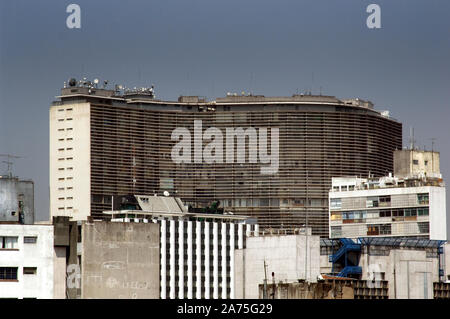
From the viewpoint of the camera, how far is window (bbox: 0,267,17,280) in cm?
19068

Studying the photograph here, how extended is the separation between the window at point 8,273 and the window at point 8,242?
146 inches

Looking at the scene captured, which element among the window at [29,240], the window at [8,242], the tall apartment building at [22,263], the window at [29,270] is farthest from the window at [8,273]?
the window at [29,240]

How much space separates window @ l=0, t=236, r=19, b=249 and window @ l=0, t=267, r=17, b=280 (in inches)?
146

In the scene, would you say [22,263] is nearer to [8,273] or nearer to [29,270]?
[29,270]

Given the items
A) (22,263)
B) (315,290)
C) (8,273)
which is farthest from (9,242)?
(315,290)

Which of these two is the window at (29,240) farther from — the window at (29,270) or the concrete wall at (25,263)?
the window at (29,270)

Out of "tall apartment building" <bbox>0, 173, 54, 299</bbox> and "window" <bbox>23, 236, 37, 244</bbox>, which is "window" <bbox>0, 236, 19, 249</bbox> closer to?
"tall apartment building" <bbox>0, 173, 54, 299</bbox>

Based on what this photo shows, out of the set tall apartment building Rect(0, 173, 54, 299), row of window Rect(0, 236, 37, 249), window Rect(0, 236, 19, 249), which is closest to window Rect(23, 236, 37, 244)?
tall apartment building Rect(0, 173, 54, 299)

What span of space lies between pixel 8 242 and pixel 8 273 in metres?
5.25
